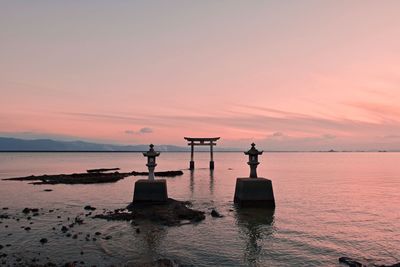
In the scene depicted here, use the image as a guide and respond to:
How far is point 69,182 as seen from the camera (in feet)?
149

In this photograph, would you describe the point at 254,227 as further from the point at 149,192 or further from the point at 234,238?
the point at 149,192

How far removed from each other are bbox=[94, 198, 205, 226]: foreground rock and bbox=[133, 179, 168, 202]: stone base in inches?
12.6

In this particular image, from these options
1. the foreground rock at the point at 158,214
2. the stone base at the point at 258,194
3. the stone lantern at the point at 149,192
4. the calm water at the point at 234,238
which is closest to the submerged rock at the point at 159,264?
the calm water at the point at 234,238

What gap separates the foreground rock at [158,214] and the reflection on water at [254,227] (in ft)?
8.65

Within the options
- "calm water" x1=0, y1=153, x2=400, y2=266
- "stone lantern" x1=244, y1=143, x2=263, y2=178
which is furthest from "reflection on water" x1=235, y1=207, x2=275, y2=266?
"stone lantern" x1=244, y1=143, x2=263, y2=178

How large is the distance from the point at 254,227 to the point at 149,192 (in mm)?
7362

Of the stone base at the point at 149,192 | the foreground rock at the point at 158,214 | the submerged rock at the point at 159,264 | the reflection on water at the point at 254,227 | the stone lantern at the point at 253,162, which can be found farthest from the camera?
the stone lantern at the point at 253,162

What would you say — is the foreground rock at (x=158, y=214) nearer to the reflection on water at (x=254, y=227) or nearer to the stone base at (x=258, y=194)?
the reflection on water at (x=254, y=227)

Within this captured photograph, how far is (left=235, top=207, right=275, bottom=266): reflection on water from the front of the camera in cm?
1505

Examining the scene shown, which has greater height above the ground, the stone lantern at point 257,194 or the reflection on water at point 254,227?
the stone lantern at point 257,194

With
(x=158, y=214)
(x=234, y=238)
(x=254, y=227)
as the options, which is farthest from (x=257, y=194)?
(x=234, y=238)

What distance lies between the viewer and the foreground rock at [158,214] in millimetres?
20406

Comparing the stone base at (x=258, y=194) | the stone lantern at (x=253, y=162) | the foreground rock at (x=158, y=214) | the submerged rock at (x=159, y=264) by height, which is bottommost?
the submerged rock at (x=159, y=264)

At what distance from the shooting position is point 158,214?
21.1 m
